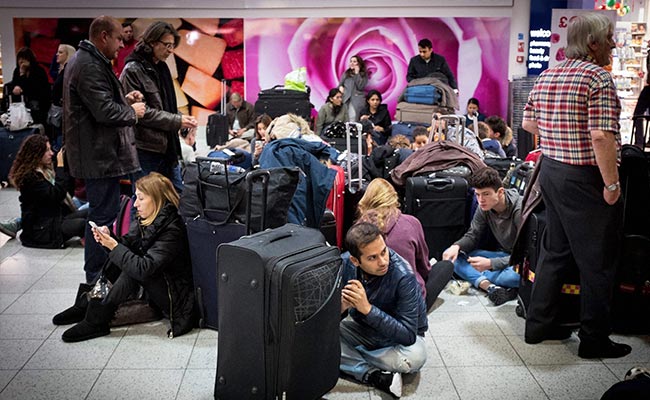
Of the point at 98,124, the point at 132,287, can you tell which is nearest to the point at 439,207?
the point at 132,287

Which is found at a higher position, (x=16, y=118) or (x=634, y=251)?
(x=16, y=118)

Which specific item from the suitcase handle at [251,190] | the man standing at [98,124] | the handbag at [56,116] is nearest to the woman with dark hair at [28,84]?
the handbag at [56,116]

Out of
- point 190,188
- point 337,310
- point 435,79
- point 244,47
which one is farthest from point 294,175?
point 244,47

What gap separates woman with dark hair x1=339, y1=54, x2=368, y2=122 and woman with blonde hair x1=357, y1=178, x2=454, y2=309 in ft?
19.5

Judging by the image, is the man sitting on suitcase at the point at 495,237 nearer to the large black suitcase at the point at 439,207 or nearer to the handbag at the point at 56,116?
the large black suitcase at the point at 439,207

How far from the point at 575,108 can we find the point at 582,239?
0.63 metres

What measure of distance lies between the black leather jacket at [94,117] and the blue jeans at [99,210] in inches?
4.0

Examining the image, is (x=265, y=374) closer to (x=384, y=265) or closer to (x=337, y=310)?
(x=337, y=310)

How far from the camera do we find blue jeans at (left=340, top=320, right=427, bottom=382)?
10.7ft

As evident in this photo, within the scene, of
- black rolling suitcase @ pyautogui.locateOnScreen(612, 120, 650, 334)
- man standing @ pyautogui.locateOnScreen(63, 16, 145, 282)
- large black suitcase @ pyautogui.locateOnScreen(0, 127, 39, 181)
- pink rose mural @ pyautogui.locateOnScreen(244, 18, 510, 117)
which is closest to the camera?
black rolling suitcase @ pyautogui.locateOnScreen(612, 120, 650, 334)

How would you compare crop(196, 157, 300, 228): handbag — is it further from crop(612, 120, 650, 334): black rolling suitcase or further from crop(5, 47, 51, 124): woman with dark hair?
crop(5, 47, 51, 124): woman with dark hair

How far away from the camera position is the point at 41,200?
5.57 meters

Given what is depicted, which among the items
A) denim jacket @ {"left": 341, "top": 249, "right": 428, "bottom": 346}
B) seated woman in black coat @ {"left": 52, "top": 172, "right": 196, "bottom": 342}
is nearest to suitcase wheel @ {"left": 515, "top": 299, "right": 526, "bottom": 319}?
denim jacket @ {"left": 341, "top": 249, "right": 428, "bottom": 346}

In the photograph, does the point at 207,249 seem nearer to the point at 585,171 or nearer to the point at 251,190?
the point at 251,190
